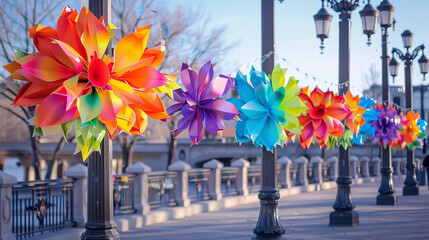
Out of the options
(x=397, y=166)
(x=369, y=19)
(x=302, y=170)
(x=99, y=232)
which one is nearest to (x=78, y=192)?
(x=99, y=232)

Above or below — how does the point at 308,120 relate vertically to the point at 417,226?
above

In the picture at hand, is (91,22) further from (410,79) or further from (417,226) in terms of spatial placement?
(410,79)

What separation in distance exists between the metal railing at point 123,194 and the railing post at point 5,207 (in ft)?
14.8

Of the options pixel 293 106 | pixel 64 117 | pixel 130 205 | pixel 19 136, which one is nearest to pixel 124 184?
pixel 130 205

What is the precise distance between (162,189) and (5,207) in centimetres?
724

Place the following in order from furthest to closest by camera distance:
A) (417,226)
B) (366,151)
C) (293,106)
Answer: (366,151) < (417,226) < (293,106)

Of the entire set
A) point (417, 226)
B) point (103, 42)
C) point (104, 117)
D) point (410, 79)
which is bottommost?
point (417, 226)

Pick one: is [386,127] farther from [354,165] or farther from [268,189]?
→ [354,165]

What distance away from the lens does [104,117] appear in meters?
4.00

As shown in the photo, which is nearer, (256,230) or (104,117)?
(104,117)

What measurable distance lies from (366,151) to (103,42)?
6110 cm

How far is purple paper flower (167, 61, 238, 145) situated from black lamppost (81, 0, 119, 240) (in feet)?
2.48

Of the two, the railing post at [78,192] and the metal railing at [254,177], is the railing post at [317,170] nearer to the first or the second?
the metal railing at [254,177]

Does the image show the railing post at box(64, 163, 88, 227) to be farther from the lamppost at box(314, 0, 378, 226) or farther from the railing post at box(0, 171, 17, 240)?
the lamppost at box(314, 0, 378, 226)
